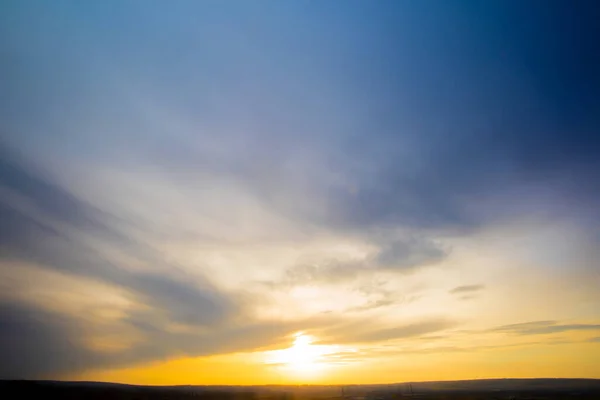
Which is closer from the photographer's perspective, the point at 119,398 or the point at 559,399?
the point at 119,398

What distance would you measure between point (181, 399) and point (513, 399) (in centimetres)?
7570

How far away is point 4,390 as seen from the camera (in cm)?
8338

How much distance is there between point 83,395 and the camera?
9075 centimetres

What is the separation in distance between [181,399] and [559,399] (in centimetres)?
8676

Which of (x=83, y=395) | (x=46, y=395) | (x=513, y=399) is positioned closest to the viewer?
(x=46, y=395)

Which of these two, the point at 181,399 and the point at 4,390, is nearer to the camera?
the point at 4,390

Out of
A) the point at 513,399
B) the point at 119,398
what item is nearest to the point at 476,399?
the point at 513,399

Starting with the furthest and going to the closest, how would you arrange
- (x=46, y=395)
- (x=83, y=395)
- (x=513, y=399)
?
(x=513, y=399) → (x=83, y=395) → (x=46, y=395)

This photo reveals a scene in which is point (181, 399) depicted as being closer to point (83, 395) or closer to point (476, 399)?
point (83, 395)

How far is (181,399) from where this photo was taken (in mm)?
100062

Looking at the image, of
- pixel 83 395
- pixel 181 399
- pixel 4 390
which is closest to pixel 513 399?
pixel 181 399

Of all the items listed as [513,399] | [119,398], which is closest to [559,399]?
[513,399]

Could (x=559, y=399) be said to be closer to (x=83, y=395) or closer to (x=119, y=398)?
(x=119, y=398)

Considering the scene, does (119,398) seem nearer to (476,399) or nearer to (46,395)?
(46,395)
